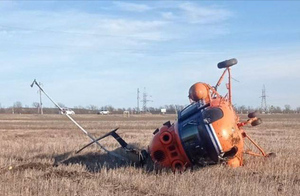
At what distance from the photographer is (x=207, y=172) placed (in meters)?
10.7

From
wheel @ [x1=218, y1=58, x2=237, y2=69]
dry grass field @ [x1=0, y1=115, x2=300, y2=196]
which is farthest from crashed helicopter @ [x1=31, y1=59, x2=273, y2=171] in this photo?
dry grass field @ [x1=0, y1=115, x2=300, y2=196]

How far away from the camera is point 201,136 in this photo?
10.8m

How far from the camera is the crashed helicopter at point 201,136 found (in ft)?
35.2

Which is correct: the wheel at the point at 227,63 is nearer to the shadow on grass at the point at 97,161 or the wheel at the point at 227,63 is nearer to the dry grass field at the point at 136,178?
the dry grass field at the point at 136,178

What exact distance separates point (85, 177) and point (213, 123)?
2.82m

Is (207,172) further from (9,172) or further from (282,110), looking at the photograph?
(282,110)

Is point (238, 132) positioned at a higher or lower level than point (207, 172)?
higher

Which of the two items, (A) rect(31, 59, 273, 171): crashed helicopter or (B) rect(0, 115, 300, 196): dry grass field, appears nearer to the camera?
(B) rect(0, 115, 300, 196): dry grass field

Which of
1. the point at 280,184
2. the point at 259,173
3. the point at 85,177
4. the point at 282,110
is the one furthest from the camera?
the point at 282,110

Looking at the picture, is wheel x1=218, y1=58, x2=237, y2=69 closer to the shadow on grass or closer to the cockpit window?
the cockpit window

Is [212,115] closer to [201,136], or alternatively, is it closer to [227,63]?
[201,136]

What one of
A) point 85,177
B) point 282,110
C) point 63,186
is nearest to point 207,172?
point 85,177

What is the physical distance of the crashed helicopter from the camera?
1074 cm

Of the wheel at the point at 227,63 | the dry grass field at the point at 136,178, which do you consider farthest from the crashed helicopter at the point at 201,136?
the dry grass field at the point at 136,178
